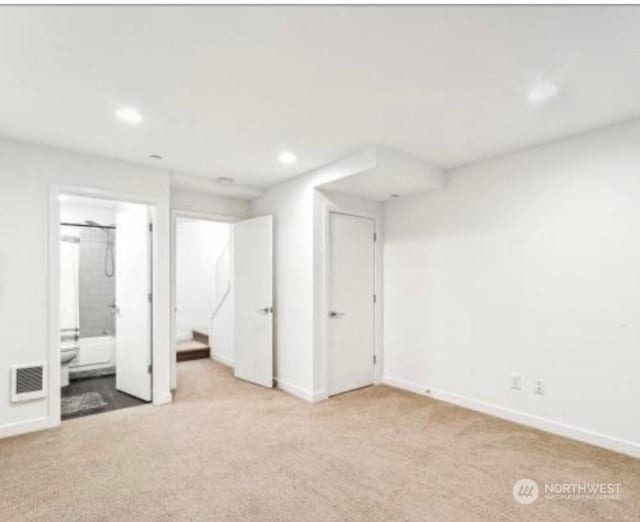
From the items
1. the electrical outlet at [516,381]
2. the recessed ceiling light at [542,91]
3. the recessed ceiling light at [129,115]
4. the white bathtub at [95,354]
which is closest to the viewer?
the recessed ceiling light at [542,91]

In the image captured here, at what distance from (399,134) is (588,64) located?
1270mm

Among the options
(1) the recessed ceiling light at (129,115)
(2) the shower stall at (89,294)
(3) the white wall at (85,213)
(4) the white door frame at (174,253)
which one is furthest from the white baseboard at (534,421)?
(3) the white wall at (85,213)

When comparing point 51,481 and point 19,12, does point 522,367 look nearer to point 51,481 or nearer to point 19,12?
point 51,481

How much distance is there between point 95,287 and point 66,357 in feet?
3.95

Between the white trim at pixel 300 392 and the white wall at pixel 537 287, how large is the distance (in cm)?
108

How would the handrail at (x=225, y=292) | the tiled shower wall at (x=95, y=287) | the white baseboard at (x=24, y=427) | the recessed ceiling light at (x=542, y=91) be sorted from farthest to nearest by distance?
1. the handrail at (x=225, y=292)
2. the tiled shower wall at (x=95, y=287)
3. the white baseboard at (x=24, y=427)
4. the recessed ceiling light at (x=542, y=91)

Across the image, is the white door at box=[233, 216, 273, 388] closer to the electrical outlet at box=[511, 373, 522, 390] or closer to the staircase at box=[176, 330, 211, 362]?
the staircase at box=[176, 330, 211, 362]

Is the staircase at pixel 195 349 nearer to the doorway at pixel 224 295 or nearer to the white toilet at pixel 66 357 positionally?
the doorway at pixel 224 295

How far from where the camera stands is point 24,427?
2.99m

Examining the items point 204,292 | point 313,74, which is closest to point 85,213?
point 204,292

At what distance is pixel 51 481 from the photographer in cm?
229

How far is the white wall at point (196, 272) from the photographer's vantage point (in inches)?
250

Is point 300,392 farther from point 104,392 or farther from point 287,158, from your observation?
point 287,158

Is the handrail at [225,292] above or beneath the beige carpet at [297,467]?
above
